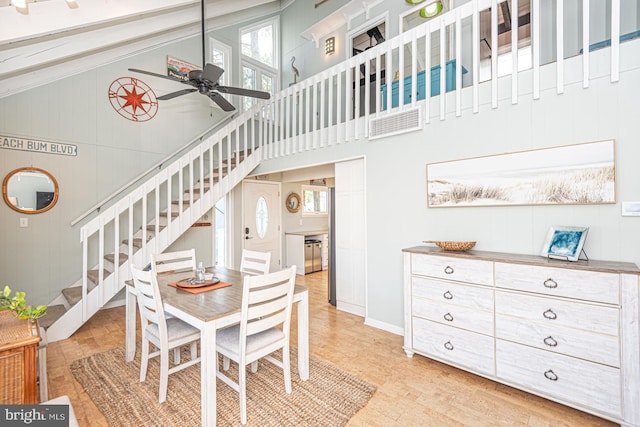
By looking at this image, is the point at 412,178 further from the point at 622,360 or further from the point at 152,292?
the point at 152,292

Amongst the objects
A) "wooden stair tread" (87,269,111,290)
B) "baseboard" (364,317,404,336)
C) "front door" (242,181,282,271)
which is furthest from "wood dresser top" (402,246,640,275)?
"front door" (242,181,282,271)

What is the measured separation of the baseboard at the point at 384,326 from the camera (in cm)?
347

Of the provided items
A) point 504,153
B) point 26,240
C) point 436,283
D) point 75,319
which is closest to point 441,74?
point 504,153

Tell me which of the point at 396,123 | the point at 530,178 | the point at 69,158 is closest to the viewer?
the point at 530,178

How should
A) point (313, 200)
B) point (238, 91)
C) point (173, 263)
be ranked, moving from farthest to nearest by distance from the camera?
point (313, 200)
point (238, 91)
point (173, 263)

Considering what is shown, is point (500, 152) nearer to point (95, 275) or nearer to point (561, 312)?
point (561, 312)

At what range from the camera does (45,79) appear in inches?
156

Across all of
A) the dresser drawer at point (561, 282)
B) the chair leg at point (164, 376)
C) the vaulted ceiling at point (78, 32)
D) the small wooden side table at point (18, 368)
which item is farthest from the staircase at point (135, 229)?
the dresser drawer at point (561, 282)

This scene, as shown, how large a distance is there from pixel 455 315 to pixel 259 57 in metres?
6.50

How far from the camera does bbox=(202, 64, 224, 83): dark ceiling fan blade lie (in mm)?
2895

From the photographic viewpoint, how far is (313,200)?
300 inches

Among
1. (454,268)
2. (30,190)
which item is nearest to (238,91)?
(454,268)

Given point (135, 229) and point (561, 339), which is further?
point (135, 229)

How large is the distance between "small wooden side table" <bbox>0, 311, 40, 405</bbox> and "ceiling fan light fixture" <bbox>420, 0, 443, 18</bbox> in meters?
5.40
